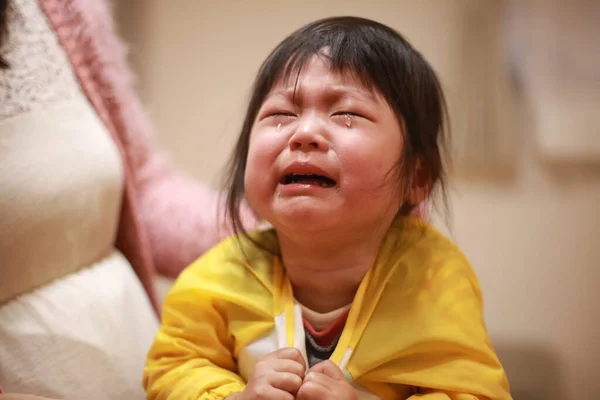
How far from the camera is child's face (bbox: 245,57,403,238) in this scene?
536 millimetres

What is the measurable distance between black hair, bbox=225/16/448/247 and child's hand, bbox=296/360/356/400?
0.70 feet

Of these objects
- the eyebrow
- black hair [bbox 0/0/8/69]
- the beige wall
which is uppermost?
black hair [bbox 0/0/8/69]

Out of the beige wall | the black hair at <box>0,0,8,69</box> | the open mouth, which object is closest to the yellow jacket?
the open mouth

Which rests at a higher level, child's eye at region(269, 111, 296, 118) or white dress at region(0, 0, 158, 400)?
child's eye at region(269, 111, 296, 118)

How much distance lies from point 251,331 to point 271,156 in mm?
184

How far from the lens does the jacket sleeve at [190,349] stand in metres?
0.56

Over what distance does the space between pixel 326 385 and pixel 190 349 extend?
18 centimetres

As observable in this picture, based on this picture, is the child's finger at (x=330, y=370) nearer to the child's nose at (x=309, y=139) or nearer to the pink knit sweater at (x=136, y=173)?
the child's nose at (x=309, y=139)

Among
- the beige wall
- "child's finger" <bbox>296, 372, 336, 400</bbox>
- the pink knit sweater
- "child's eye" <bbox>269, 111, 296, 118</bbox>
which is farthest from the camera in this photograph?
the beige wall

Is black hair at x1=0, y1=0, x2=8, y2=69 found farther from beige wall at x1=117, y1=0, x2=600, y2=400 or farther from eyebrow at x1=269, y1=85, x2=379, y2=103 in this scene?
beige wall at x1=117, y1=0, x2=600, y2=400

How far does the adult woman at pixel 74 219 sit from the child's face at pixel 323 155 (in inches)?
8.6

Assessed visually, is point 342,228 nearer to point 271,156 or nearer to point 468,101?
point 271,156

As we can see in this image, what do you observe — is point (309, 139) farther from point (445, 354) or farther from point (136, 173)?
point (136, 173)

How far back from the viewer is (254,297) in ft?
1.99
